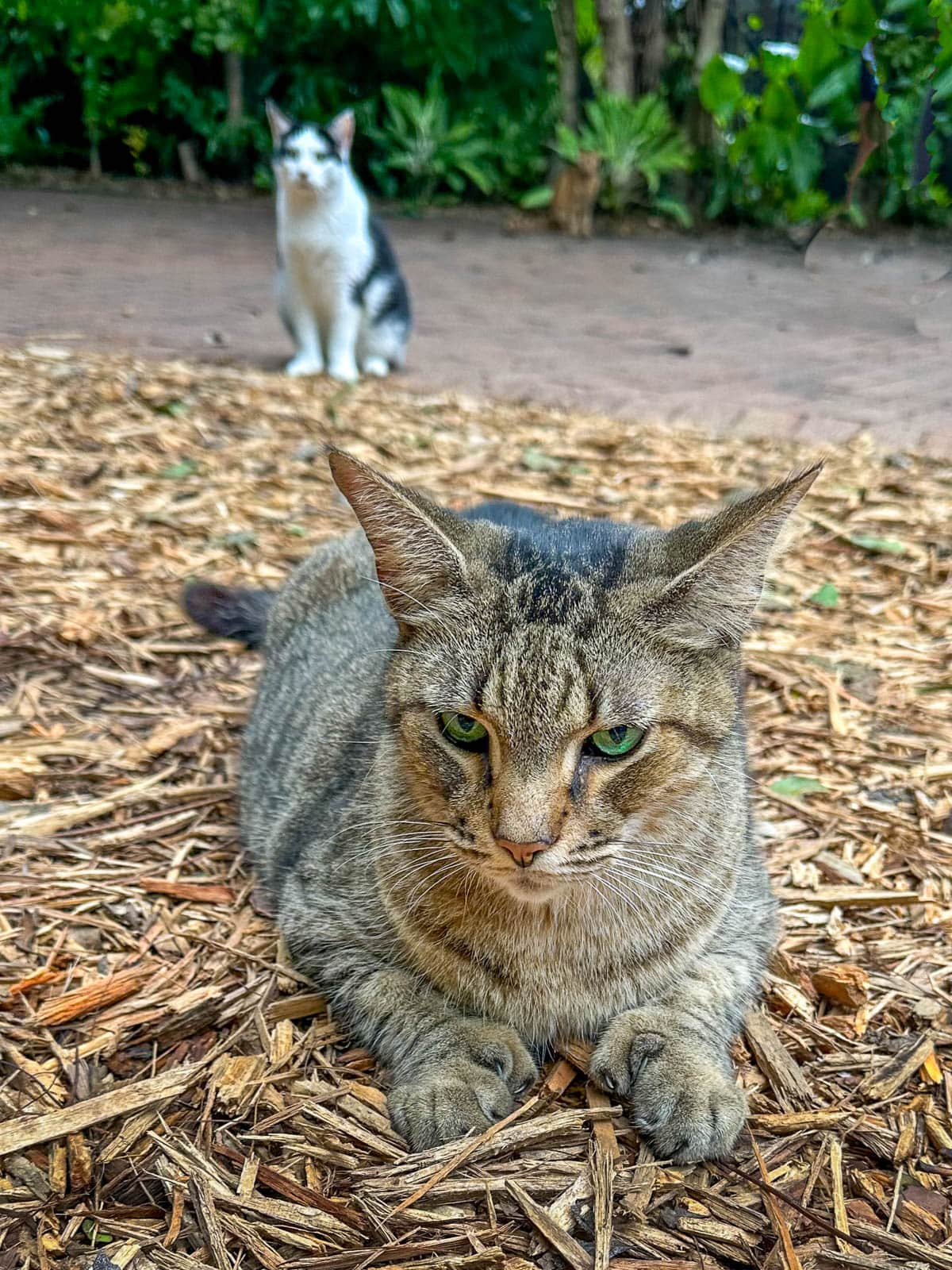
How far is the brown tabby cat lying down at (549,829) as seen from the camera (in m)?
2.16

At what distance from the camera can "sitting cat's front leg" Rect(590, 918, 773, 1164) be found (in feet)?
7.09

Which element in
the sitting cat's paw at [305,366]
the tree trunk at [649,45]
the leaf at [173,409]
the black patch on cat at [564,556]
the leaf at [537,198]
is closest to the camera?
the black patch on cat at [564,556]

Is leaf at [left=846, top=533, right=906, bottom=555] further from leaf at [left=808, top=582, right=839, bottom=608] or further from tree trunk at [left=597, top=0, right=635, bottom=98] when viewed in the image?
tree trunk at [left=597, top=0, right=635, bottom=98]

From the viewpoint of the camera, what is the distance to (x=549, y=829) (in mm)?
2080

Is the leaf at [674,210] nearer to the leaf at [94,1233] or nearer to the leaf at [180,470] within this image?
the leaf at [180,470]

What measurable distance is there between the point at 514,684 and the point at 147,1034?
3.61ft

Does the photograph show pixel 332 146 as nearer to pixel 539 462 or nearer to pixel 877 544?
pixel 539 462

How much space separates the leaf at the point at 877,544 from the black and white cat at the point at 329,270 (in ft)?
13.1

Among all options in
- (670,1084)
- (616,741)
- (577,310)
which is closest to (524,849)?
(616,741)

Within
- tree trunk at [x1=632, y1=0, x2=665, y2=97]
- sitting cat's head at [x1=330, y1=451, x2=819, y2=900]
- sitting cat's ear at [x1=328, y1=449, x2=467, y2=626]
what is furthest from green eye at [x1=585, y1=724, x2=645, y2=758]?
tree trunk at [x1=632, y1=0, x2=665, y2=97]

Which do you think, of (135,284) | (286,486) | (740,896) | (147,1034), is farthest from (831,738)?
(135,284)

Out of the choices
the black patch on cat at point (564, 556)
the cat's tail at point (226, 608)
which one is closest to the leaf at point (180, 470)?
the cat's tail at point (226, 608)

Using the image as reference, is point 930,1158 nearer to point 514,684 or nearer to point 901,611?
point 514,684

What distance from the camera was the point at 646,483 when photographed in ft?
18.5
